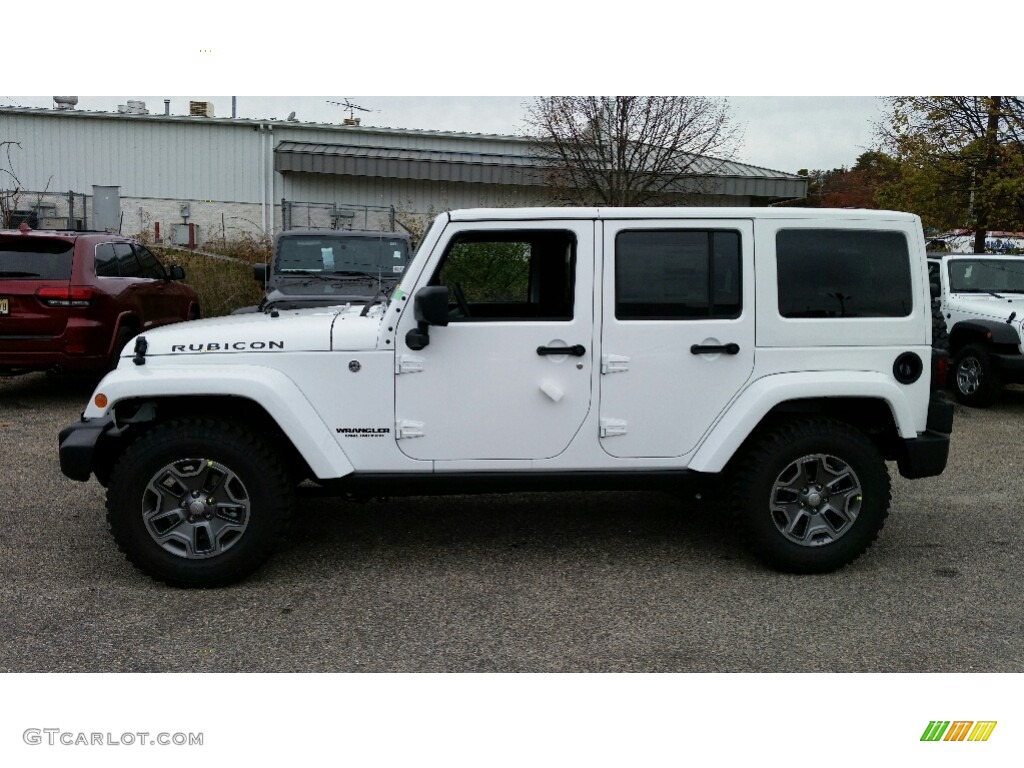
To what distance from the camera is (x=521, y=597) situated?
4.39 m

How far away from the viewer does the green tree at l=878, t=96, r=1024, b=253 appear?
45.3ft

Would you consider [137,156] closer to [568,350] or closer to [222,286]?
[222,286]

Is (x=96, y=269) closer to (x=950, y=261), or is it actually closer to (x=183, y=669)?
(x=183, y=669)

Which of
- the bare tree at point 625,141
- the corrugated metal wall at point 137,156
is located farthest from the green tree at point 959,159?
the corrugated metal wall at point 137,156

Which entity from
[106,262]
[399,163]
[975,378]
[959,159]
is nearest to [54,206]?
[399,163]

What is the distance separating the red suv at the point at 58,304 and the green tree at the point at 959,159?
37.9 ft

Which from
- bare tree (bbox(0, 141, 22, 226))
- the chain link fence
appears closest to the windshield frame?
bare tree (bbox(0, 141, 22, 226))

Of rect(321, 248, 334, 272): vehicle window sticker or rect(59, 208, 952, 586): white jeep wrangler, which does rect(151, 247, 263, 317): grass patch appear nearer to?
rect(321, 248, 334, 272): vehicle window sticker

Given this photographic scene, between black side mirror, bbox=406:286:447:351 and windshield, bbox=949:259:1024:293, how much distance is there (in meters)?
8.57

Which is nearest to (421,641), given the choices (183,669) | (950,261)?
(183,669)

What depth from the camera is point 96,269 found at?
30.1 ft

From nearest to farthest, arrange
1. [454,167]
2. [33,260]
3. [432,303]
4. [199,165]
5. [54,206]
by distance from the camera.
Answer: [432,303], [33,260], [454,167], [54,206], [199,165]

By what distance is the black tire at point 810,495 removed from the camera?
4586 millimetres

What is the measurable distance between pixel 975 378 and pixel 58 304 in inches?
368
